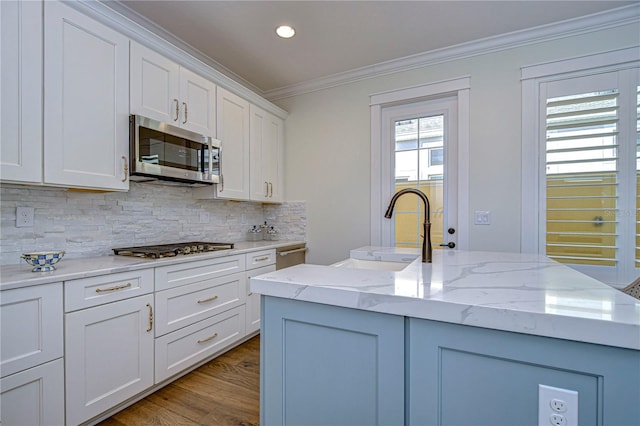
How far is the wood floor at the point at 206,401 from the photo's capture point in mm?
1673

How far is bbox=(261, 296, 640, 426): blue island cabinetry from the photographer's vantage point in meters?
0.61

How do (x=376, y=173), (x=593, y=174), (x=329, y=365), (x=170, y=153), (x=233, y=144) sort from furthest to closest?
(x=376, y=173) < (x=233, y=144) < (x=593, y=174) < (x=170, y=153) < (x=329, y=365)

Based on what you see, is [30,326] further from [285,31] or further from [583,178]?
[583,178]

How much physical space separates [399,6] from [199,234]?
2.50 metres

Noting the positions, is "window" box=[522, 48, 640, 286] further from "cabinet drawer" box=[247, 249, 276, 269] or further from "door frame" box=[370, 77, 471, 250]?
"cabinet drawer" box=[247, 249, 276, 269]

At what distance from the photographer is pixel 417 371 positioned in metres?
0.75

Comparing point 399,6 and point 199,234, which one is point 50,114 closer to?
point 199,234

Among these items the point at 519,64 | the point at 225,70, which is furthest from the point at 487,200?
the point at 225,70

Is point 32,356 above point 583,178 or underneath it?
underneath

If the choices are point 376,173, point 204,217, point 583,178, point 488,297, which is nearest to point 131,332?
point 204,217

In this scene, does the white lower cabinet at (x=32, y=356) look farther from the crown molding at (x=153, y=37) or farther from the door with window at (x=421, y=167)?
the door with window at (x=421, y=167)

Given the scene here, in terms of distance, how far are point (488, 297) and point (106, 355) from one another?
6.12ft

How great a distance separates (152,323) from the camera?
6.05 ft

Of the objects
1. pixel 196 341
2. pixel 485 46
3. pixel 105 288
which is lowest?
pixel 196 341
